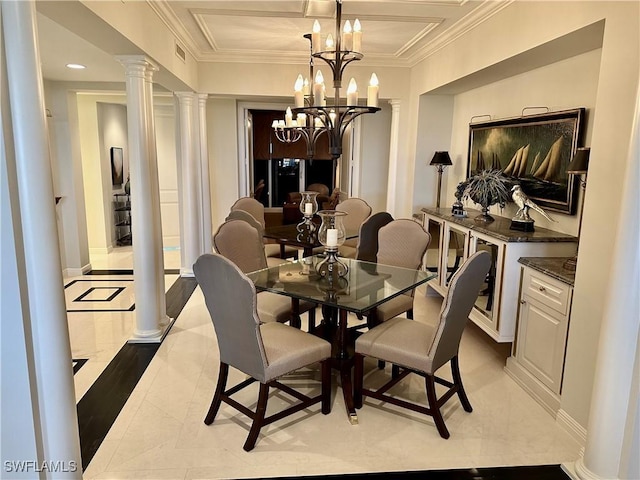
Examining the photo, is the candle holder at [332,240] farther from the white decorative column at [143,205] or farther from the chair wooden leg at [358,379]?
the white decorative column at [143,205]

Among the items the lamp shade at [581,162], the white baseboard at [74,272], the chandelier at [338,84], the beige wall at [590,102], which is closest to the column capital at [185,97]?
the white baseboard at [74,272]

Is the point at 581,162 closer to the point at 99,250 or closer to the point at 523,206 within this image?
the point at 523,206

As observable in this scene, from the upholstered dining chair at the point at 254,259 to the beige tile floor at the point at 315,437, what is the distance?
0.47m

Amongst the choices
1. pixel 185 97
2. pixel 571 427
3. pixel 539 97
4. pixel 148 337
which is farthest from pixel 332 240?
pixel 185 97

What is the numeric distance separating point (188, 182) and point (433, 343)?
3947 mm

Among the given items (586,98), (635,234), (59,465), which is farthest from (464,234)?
(59,465)

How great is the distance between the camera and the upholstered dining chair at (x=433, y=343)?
238 centimetres

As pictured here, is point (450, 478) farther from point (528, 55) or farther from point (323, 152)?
point (323, 152)

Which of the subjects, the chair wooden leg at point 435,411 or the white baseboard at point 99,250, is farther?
the white baseboard at point 99,250

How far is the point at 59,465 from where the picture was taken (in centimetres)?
179

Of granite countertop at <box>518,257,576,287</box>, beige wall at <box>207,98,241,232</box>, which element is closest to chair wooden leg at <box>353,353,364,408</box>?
granite countertop at <box>518,257,576,287</box>

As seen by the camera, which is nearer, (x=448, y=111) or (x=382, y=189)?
(x=448, y=111)

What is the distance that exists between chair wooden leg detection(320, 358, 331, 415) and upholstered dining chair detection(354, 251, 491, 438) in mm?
179

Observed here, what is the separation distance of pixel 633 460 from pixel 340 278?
1758mm
